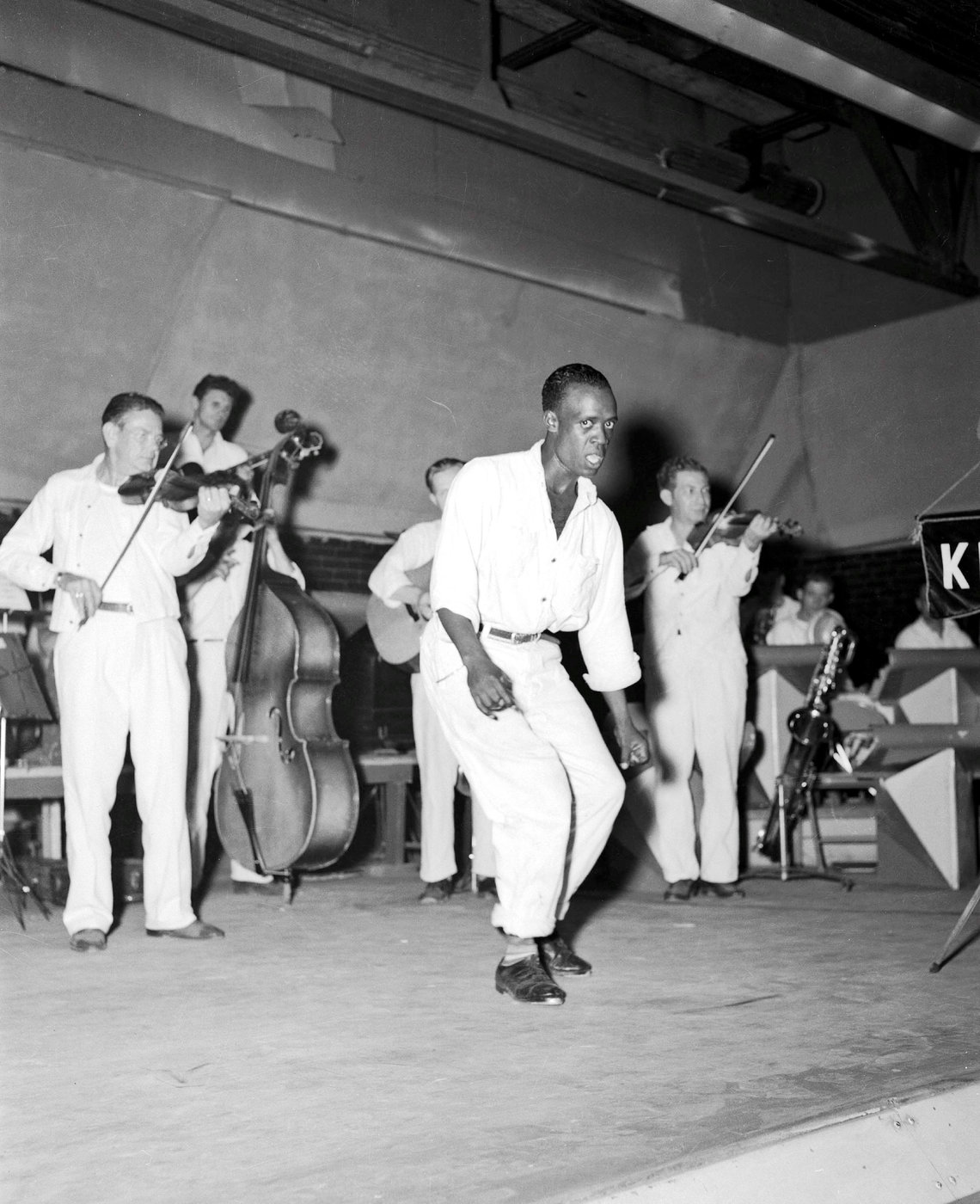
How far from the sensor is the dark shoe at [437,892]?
5.40 m

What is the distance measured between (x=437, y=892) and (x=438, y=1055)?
2641 millimetres

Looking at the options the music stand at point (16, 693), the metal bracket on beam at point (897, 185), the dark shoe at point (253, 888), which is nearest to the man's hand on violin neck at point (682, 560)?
the dark shoe at point (253, 888)

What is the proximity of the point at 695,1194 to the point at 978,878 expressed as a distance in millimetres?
4440

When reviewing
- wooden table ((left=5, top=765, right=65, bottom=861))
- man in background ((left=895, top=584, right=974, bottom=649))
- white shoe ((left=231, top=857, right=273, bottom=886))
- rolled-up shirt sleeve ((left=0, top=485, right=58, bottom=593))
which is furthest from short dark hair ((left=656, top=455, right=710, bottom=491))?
man in background ((left=895, top=584, right=974, bottom=649))

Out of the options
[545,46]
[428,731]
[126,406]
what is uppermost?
[545,46]

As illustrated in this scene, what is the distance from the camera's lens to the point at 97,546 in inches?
170

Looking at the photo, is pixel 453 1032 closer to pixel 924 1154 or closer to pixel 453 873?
pixel 924 1154

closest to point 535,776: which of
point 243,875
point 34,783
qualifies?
point 243,875

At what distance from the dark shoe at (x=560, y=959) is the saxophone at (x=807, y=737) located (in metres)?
2.51

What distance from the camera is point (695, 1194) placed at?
2.00 m

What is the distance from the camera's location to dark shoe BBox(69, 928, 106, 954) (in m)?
4.19

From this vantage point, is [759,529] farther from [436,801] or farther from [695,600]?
[436,801]

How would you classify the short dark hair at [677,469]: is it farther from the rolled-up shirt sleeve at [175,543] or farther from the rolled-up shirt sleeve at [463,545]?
the rolled-up shirt sleeve at [463,545]

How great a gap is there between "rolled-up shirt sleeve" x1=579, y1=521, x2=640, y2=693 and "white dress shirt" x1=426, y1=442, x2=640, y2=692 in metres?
0.02
